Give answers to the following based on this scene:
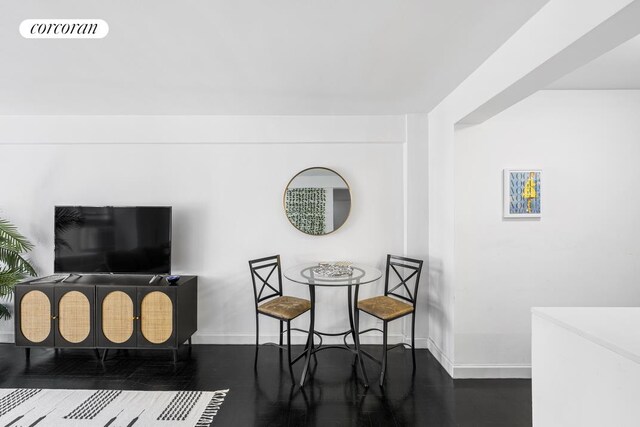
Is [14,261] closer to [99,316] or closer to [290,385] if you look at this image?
[99,316]

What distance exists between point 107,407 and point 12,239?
7.63 ft

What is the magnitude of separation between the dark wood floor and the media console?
8.3 inches

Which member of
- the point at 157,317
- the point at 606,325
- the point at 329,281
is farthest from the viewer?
the point at 157,317

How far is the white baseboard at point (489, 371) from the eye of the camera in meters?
2.91

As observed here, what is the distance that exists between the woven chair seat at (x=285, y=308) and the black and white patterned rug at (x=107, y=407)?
0.72 metres

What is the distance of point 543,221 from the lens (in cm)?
292

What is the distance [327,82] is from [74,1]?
1.69 m

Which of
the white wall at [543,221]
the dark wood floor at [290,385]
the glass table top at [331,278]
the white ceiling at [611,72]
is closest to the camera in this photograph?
the white ceiling at [611,72]

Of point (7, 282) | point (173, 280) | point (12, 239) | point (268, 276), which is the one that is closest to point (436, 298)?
point (268, 276)

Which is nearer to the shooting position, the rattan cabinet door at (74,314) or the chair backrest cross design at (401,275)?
the rattan cabinet door at (74,314)

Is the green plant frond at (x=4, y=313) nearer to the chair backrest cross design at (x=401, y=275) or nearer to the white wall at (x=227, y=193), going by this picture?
the white wall at (x=227, y=193)

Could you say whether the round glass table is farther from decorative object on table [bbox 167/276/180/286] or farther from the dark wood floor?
decorative object on table [bbox 167/276/180/286]

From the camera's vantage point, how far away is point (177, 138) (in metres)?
3.67

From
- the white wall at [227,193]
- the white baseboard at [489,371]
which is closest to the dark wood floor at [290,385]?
the white baseboard at [489,371]
